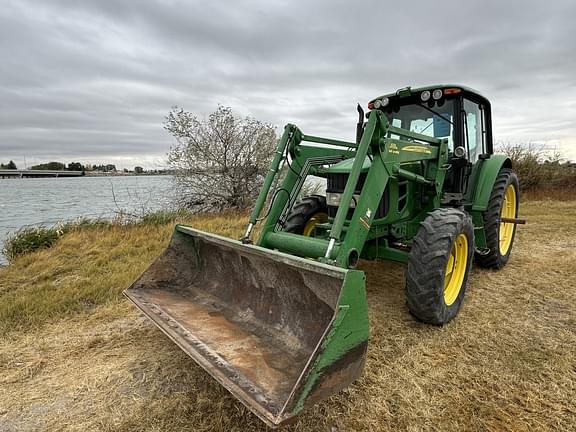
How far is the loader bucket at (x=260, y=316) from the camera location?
1.87m

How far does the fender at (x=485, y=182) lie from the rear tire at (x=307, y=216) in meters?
1.75

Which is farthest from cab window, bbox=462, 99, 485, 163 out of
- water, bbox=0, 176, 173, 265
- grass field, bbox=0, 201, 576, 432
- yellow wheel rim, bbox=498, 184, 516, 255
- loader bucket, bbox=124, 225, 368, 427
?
water, bbox=0, 176, 173, 265

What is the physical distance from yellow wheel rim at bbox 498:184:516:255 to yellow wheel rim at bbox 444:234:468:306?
1864 mm

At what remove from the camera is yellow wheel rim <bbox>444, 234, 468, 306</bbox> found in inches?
137

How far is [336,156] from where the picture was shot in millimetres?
4164

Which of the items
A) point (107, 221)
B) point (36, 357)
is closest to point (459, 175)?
point (36, 357)

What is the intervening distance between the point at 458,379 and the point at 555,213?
362 inches

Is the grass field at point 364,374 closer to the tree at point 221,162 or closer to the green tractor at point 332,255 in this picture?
the green tractor at point 332,255

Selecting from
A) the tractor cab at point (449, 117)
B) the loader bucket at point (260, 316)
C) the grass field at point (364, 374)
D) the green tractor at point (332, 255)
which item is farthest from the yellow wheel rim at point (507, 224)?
the loader bucket at point (260, 316)

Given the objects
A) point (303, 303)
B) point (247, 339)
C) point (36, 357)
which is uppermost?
point (303, 303)

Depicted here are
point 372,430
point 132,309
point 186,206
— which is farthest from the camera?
point 186,206

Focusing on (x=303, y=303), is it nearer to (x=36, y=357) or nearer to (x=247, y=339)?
(x=247, y=339)

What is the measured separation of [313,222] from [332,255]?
65.9 inches

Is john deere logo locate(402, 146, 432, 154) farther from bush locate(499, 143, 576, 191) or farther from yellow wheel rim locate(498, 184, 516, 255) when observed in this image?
bush locate(499, 143, 576, 191)
